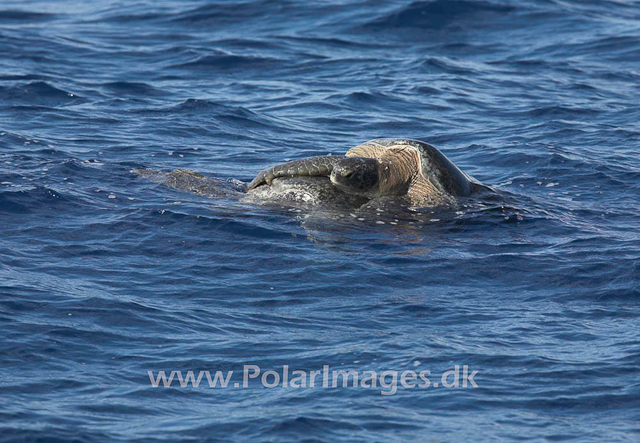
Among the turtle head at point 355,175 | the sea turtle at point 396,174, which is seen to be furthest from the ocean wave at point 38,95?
the turtle head at point 355,175

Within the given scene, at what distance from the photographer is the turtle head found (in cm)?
960

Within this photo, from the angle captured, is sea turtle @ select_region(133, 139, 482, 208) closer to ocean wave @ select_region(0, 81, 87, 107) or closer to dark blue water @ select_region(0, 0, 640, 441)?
dark blue water @ select_region(0, 0, 640, 441)

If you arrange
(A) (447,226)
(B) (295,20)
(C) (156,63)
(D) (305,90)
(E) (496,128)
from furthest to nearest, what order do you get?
(B) (295,20) → (C) (156,63) → (D) (305,90) → (E) (496,128) → (A) (447,226)

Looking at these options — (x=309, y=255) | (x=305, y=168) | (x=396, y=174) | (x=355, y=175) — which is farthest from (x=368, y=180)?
(x=309, y=255)

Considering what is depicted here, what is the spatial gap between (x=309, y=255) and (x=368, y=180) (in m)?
1.51

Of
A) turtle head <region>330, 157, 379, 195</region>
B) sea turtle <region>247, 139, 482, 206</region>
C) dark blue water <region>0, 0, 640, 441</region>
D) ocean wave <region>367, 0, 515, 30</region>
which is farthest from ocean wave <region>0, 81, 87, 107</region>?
ocean wave <region>367, 0, 515, 30</region>

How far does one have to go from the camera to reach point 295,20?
20984mm

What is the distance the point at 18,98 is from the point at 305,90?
4576 mm

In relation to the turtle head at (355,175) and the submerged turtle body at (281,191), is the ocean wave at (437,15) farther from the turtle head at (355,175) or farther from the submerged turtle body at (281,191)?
the turtle head at (355,175)

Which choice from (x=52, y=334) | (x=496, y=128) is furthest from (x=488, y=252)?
(x=496, y=128)

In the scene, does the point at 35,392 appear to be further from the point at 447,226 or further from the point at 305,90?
the point at 305,90

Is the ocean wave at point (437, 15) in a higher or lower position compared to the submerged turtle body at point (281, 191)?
higher

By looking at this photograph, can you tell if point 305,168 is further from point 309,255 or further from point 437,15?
point 437,15

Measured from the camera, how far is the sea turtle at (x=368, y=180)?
380 inches
